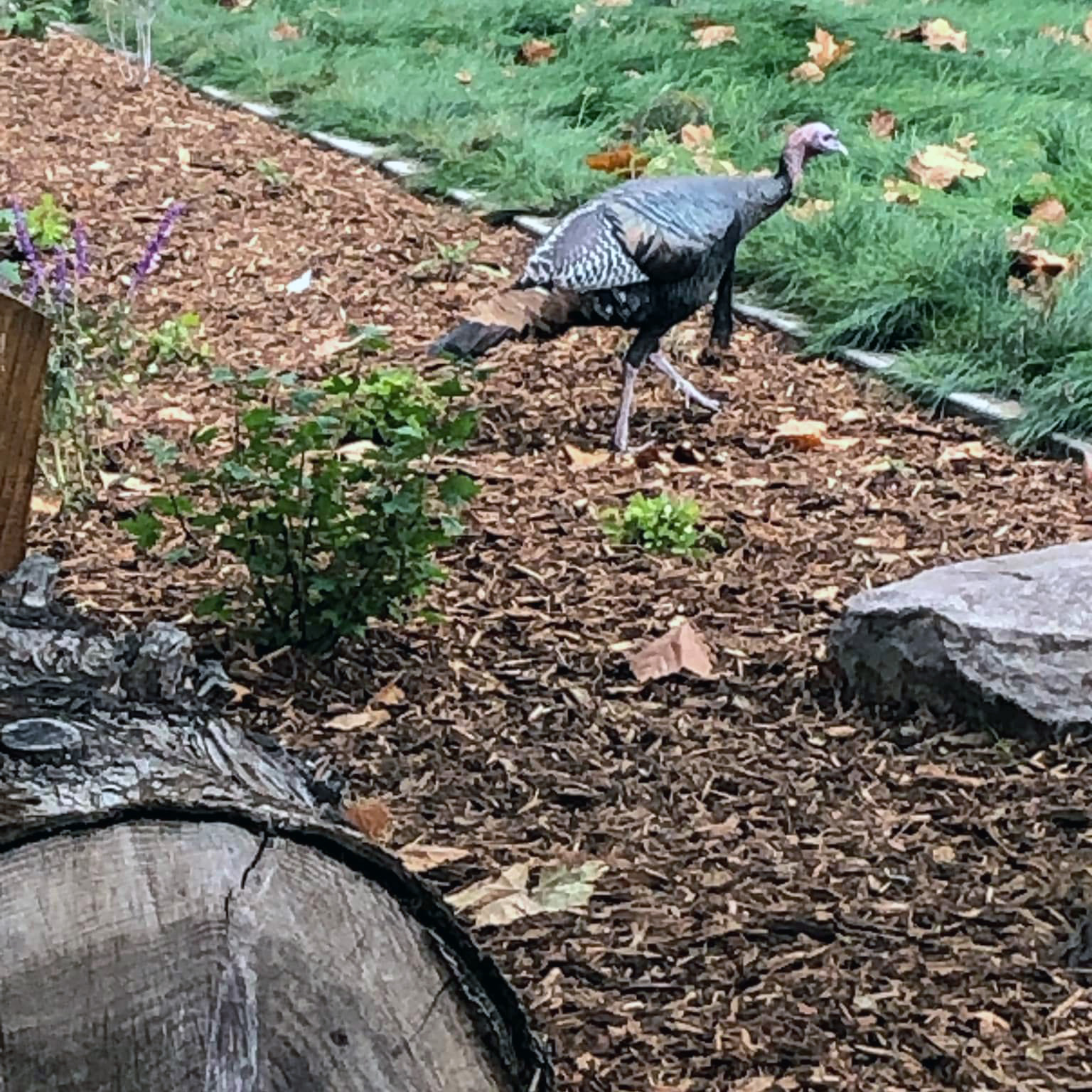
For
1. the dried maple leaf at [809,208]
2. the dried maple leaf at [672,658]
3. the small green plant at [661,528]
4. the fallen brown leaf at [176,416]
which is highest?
the dried maple leaf at [672,658]

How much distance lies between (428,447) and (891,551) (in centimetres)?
100

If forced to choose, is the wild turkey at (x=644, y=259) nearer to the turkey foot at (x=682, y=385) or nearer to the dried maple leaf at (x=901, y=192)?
the turkey foot at (x=682, y=385)

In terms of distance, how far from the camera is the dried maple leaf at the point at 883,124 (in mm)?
7445

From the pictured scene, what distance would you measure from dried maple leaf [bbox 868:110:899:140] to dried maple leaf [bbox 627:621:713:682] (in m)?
4.31

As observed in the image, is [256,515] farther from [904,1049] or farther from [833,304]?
[833,304]

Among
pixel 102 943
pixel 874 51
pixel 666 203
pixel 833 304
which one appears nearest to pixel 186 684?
pixel 102 943

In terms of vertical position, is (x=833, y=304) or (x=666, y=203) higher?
(x=666, y=203)

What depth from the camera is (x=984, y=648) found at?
128 inches

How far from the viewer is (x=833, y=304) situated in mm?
5602

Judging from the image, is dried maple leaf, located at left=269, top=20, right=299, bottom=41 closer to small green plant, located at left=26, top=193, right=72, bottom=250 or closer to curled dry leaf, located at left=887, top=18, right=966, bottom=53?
curled dry leaf, located at left=887, top=18, right=966, bottom=53

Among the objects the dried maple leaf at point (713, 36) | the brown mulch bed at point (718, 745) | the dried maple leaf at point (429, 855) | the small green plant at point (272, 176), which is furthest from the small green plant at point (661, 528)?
the dried maple leaf at point (713, 36)

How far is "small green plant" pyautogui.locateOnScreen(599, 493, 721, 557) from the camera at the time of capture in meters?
4.05

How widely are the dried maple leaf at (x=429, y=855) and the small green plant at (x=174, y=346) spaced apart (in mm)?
2651

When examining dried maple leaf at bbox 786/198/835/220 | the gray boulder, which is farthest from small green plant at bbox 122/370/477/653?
dried maple leaf at bbox 786/198/835/220
